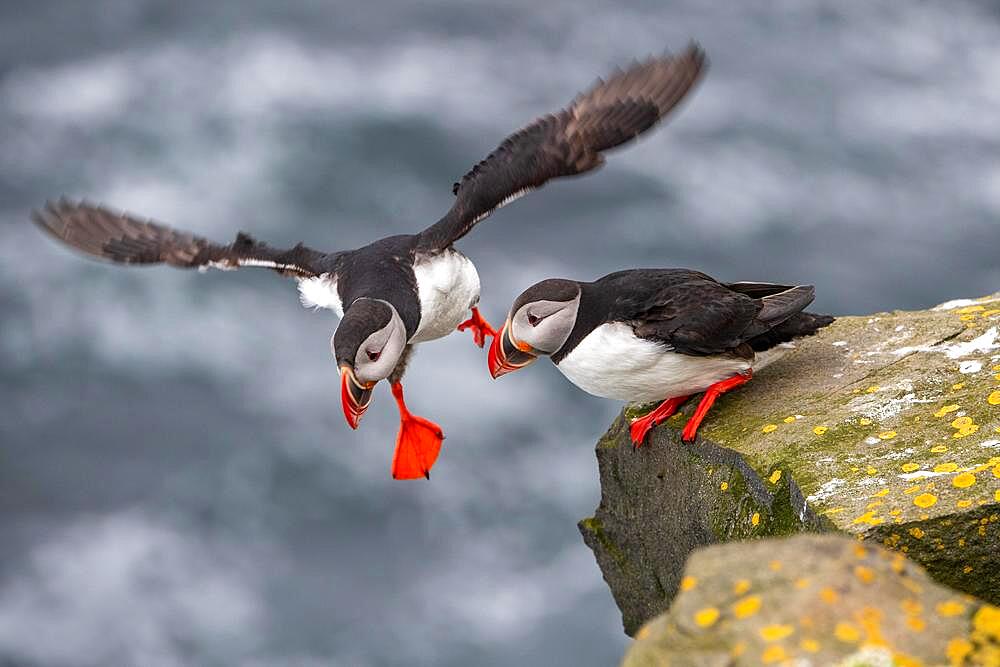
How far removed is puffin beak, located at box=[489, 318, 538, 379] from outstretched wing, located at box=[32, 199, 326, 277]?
2142mm

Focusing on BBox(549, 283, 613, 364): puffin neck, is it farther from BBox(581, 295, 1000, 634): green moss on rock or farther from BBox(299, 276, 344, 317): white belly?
BBox(299, 276, 344, 317): white belly

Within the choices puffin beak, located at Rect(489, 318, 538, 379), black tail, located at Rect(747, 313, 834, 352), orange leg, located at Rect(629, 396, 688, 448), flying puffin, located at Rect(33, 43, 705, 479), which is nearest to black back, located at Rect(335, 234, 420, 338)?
flying puffin, located at Rect(33, 43, 705, 479)

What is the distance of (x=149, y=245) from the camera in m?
A: 9.42

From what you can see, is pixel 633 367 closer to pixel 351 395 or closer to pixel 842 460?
pixel 842 460

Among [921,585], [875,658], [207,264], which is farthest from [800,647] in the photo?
[207,264]

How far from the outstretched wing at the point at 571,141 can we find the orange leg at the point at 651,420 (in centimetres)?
199

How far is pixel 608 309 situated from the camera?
646cm

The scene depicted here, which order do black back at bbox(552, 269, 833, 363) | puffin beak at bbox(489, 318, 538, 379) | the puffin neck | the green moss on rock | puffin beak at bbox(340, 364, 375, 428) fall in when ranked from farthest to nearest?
puffin beak at bbox(340, 364, 375, 428) → puffin beak at bbox(489, 318, 538, 379) → the puffin neck → black back at bbox(552, 269, 833, 363) → the green moss on rock

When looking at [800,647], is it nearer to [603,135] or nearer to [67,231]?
[603,135]

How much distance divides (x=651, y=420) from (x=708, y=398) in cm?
37

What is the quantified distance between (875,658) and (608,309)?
3.57m

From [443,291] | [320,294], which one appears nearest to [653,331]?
[443,291]

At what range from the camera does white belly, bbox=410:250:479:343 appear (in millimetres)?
8078

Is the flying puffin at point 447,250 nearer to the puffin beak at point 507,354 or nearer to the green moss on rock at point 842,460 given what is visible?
the puffin beak at point 507,354
